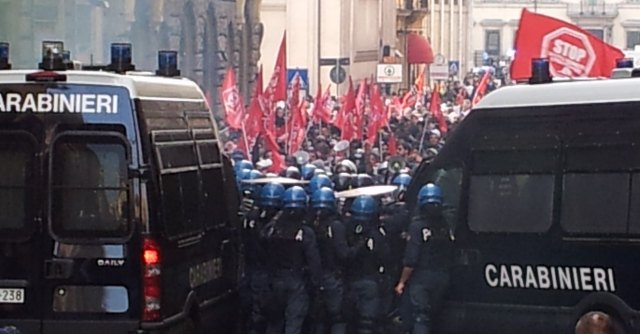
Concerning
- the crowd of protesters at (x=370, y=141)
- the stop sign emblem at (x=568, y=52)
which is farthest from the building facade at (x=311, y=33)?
the stop sign emblem at (x=568, y=52)

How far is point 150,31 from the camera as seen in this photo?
2950 cm

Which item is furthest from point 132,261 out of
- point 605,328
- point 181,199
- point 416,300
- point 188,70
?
point 188,70

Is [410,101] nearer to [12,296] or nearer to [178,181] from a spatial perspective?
[178,181]

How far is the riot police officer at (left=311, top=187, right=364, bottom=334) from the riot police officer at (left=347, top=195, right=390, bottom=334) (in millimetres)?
74

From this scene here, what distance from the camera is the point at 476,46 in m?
107

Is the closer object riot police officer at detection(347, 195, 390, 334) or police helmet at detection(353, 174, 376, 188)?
riot police officer at detection(347, 195, 390, 334)

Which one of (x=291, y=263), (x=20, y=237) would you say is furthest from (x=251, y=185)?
(x=20, y=237)

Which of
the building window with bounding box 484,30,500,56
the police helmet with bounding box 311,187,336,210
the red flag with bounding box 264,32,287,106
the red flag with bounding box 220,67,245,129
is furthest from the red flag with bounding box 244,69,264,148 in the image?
the building window with bounding box 484,30,500,56

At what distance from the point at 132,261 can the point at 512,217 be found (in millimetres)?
2692

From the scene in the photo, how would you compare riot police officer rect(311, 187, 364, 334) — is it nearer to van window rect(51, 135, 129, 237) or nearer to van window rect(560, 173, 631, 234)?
van window rect(560, 173, 631, 234)

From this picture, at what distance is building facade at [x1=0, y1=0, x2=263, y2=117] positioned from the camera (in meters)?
23.4

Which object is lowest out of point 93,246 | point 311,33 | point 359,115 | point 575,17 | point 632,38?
point 93,246

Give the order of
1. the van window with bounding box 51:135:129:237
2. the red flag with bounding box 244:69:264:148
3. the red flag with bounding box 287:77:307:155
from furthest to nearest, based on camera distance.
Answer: the red flag with bounding box 287:77:307:155 → the red flag with bounding box 244:69:264:148 → the van window with bounding box 51:135:129:237

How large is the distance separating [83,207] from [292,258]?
2.32m
